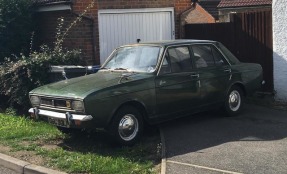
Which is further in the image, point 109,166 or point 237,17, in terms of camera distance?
point 237,17

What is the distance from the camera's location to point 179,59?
831 cm

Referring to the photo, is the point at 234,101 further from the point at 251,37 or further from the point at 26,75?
the point at 26,75

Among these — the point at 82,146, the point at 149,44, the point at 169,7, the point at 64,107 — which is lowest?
the point at 82,146

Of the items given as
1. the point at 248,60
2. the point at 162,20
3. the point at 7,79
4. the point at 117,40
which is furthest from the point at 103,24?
the point at 248,60

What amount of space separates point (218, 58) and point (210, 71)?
1.55 ft

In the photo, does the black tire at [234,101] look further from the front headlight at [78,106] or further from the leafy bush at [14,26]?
the leafy bush at [14,26]

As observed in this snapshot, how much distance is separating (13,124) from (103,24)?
3733 millimetres

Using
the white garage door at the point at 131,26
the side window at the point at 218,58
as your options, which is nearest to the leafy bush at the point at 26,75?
the white garage door at the point at 131,26

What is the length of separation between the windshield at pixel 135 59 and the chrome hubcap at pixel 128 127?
0.96 m

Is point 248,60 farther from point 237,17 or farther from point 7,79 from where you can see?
point 7,79

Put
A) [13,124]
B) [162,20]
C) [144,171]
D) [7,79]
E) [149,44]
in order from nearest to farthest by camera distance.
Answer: [144,171]
[149,44]
[13,124]
[7,79]
[162,20]

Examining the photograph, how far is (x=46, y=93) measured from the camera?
24.7 feet

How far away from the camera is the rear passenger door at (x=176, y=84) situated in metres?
7.84

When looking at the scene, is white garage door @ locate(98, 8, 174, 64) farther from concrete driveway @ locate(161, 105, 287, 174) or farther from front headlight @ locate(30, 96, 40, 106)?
front headlight @ locate(30, 96, 40, 106)
